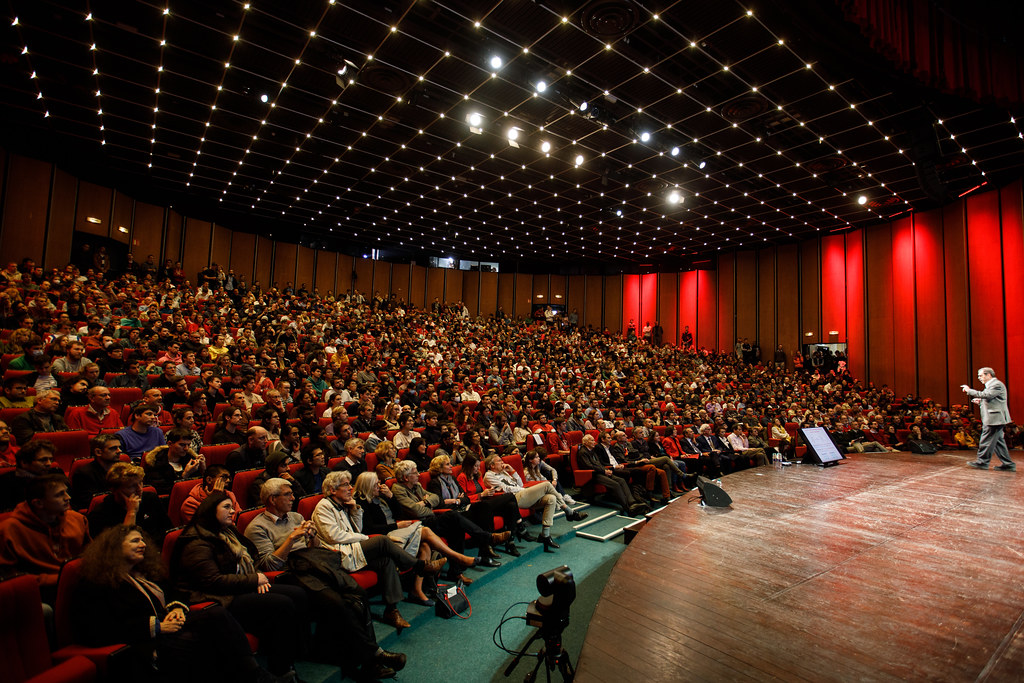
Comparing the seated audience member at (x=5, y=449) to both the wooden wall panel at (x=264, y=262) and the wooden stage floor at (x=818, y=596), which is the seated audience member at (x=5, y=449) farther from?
the wooden wall panel at (x=264, y=262)

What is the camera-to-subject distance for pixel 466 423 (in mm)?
7160

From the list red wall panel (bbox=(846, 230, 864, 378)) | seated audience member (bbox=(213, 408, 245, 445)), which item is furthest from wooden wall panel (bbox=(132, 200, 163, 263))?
red wall panel (bbox=(846, 230, 864, 378))

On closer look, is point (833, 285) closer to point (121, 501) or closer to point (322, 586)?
point (322, 586)

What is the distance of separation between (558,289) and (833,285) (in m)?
9.50

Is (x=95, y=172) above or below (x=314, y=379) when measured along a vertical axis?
above

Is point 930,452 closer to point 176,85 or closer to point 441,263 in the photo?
point 176,85

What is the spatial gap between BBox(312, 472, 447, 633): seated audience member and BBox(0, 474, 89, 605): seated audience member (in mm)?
1166

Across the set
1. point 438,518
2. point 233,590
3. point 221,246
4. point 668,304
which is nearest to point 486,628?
point 438,518

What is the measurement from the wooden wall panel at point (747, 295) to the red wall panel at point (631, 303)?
3814mm

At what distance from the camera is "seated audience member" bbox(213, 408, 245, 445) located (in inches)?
169

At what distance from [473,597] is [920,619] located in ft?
8.17

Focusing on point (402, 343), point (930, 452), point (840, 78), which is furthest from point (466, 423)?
point (840, 78)

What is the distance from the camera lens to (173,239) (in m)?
12.8

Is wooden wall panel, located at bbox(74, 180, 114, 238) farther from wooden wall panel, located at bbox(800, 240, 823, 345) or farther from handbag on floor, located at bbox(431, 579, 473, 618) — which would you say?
wooden wall panel, located at bbox(800, 240, 823, 345)
